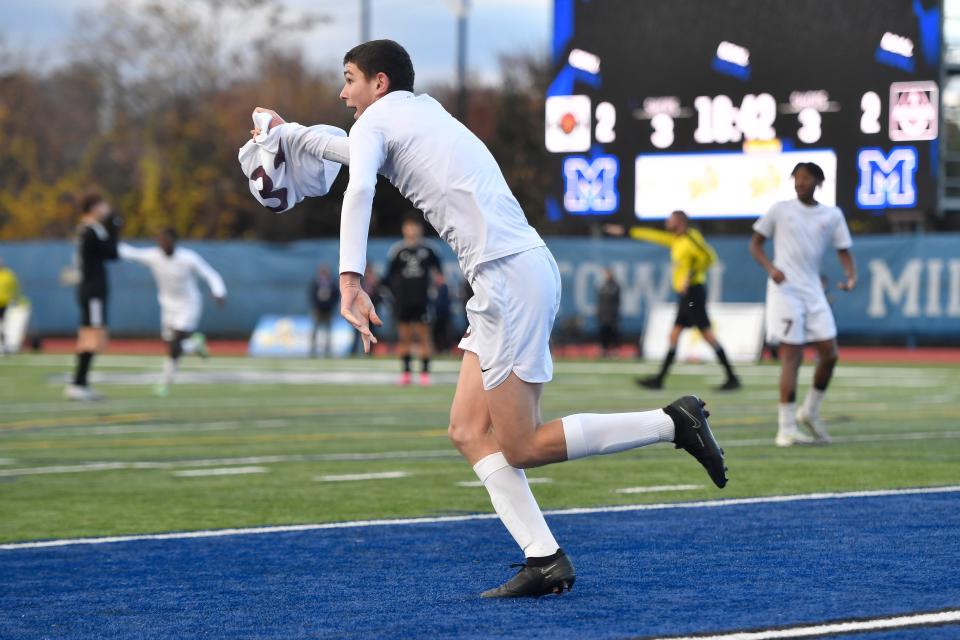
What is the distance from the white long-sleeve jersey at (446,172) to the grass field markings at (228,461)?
6019mm

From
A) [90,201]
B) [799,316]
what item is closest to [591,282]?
[90,201]

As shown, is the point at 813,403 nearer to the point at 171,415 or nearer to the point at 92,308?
the point at 171,415

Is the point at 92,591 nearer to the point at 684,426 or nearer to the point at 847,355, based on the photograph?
the point at 684,426

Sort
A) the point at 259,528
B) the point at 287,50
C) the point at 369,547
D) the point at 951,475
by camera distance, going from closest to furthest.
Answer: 1. the point at 369,547
2. the point at 259,528
3. the point at 951,475
4. the point at 287,50

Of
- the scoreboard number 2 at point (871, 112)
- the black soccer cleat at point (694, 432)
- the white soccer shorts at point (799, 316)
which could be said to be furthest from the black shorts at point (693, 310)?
the black soccer cleat at point (694, 432)

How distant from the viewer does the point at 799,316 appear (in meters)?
12.1

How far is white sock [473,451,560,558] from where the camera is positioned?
600cm

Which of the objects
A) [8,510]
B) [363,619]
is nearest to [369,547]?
[363,619]

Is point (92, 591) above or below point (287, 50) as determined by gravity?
below

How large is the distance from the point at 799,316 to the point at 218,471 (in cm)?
436

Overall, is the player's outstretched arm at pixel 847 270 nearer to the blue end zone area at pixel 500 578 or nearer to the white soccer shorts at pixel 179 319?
the blue end zone area at pixel 500 578

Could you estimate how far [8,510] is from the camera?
925 cm

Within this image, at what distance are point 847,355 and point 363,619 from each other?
1094 inches

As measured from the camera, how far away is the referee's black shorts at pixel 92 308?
18.5 meters
